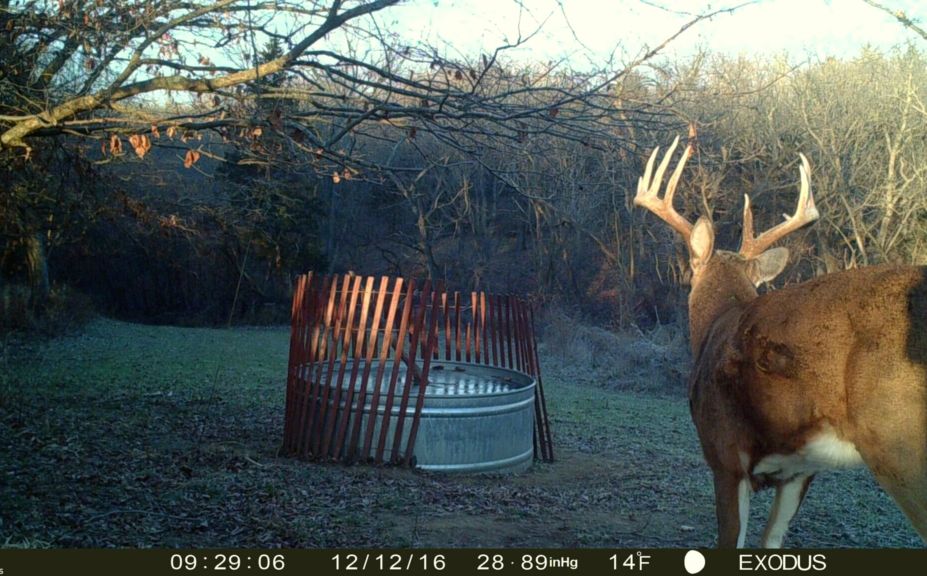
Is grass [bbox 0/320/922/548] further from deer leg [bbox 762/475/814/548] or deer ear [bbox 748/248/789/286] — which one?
deer ear [bbox 748/248/789/286]

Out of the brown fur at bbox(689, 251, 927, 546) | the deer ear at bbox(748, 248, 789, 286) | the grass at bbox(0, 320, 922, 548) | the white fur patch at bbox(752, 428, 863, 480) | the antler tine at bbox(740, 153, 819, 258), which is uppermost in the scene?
the antler tine at bbox(740, 153, 819, 258)

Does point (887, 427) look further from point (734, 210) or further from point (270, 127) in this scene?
point (734, 210)

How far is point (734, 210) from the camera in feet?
86.6

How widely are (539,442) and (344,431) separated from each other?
9.55 feet

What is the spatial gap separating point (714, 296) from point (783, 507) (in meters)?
1.81

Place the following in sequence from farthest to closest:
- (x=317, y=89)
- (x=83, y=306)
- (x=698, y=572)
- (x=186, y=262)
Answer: (x=186, y=262) < (x=83, y=306) < (x=317, y=89) < (x=698, y=572)

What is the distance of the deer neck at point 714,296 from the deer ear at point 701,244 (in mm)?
132

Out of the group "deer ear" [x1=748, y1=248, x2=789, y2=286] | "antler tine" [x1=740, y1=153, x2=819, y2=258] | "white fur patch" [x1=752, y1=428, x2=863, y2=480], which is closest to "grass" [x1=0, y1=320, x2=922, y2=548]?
"white fur patch" [x1=752, y1=428, x2=863, y2=480]

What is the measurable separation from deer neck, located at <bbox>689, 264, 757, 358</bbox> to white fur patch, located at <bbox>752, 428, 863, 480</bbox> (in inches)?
52.7

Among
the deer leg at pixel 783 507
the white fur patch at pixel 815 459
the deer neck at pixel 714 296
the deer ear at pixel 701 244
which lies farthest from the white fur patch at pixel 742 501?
the deer ear at pixel 701 244

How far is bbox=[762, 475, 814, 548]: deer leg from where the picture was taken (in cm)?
570

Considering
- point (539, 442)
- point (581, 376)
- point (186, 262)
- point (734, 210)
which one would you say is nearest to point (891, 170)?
point (734, 210)

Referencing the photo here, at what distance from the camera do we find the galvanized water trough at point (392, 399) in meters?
9.23

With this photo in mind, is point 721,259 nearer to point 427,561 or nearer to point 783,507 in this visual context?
point 783,507
